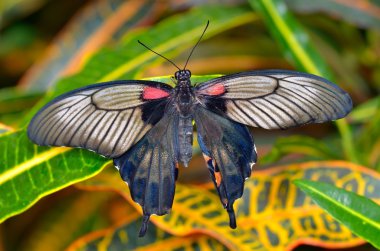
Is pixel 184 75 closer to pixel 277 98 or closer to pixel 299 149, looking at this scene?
pixel 277 98

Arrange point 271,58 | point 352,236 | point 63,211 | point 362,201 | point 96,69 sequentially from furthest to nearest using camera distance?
1. point 271,58
2. point 63,211
3. point 96,69
4. point 352,236
5. point 362,201

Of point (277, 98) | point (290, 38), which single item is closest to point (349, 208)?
point (277, 98)

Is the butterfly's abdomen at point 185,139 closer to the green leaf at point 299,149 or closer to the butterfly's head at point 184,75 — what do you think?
the butterfly's head at point 184,75

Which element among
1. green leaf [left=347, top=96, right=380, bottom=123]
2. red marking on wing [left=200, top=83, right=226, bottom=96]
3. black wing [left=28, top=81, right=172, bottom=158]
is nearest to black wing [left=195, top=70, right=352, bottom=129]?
red marking on wing [left=200, top=83, right=226, bottom=96]

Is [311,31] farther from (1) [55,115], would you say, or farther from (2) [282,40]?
(1) [55,115]

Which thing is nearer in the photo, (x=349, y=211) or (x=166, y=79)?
(x=349, y=211)

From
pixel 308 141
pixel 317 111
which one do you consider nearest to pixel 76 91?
pixel 317 111

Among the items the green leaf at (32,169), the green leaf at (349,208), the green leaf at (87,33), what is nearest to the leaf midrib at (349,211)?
the green leaf at (349,208)
